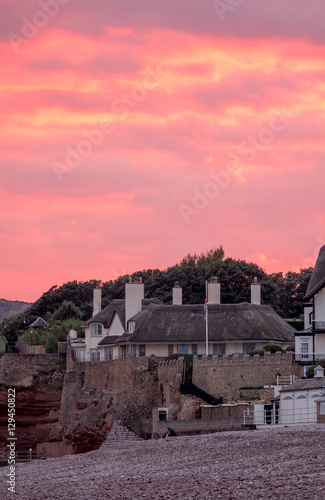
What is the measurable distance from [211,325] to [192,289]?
3221cm

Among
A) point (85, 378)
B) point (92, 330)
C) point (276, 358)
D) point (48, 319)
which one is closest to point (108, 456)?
point (276, 358)

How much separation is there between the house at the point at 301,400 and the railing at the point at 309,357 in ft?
21.5

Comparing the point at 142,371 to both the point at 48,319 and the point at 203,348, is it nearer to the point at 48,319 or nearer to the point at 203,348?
the point at 203,348

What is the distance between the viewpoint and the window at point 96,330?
254ft

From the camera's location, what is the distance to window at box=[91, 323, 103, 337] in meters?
Result: 77.5

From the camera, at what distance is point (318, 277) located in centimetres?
6041

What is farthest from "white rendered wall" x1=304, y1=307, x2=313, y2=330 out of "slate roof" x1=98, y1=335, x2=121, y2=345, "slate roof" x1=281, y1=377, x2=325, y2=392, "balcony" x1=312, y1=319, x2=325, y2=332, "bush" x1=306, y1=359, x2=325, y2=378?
"slate roof" x1=98, y1=335, x2=121, y2=345

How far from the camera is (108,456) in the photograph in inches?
1753

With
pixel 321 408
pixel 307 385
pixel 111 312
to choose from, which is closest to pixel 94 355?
pixel 111 312

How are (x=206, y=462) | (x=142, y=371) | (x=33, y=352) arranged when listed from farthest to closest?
(x=33, y=352) < (x=142, y=371) < (x=206, y=462)

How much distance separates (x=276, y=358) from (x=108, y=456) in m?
15.9

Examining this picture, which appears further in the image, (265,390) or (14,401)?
(14,401)

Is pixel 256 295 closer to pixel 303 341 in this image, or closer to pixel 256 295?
pixel 256 295

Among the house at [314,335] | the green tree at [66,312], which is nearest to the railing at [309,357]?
the house at [314,335]
